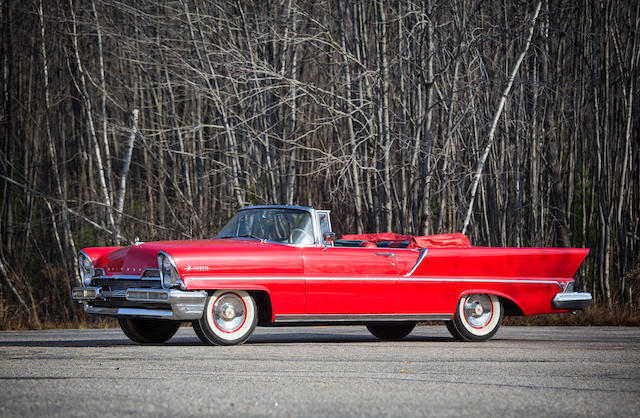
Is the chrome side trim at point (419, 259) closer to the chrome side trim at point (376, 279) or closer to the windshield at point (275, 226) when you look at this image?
the chrome side trim at point (376, 279)

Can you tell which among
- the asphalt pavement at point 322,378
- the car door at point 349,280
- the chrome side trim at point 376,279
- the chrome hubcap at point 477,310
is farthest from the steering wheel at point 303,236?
the chrome hubcap at point 477,310

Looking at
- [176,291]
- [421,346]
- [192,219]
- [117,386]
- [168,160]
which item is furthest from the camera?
[168,160]

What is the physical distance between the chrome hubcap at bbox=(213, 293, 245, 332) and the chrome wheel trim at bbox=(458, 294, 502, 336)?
2.61 m

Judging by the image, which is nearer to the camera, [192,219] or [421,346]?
[421,346]

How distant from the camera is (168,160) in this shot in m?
21.5

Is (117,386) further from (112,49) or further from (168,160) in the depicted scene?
(112,49)

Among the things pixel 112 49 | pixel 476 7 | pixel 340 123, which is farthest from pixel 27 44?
pixel 476 7

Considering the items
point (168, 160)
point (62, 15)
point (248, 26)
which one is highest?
point (62, 15)

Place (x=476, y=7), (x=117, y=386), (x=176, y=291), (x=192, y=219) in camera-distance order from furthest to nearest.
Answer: (x=192, y=219) < (x=476, y=7) < (x=176, y=291) < (x=117, y=386)

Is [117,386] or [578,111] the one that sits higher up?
[578,111]

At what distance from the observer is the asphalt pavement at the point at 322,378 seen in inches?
211

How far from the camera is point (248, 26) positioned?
1538cm

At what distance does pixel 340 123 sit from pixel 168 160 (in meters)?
4.06

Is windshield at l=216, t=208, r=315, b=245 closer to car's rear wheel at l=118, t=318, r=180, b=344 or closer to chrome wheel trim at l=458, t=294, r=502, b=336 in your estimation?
car's rear wheel at l=118, t=318, r=180, b=344
